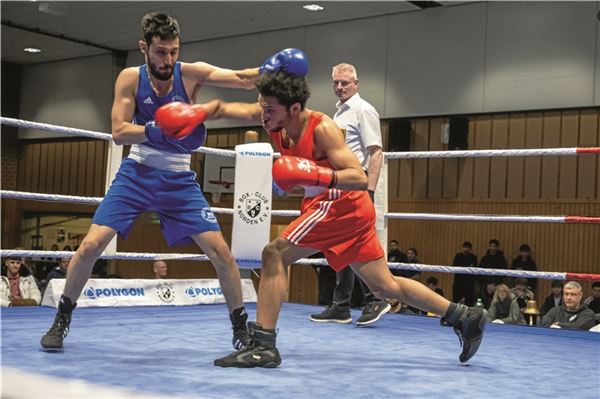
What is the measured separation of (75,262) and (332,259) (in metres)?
0.88

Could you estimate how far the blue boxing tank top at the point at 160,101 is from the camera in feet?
8.32

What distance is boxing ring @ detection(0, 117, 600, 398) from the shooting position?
197cm

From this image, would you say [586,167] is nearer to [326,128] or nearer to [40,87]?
[326,128]

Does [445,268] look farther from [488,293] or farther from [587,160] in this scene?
[587,160]

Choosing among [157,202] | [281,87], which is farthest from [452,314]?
[157,202]

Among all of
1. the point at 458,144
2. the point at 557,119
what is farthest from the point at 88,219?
the point at 557,119

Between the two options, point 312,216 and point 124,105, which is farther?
point 124,105

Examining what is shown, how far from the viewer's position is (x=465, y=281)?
334 inches

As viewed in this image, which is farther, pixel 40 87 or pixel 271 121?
pixel 40 87

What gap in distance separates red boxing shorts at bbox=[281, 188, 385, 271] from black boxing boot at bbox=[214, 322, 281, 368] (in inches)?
12.1

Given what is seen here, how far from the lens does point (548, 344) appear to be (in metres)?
3.11

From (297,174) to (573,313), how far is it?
356cm

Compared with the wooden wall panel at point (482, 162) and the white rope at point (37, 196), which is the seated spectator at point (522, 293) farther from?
the white rope at point (37, 196)

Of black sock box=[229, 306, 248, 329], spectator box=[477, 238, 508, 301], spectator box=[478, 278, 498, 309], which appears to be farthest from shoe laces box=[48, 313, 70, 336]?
spectator box=[477, 238, 508, 301]
